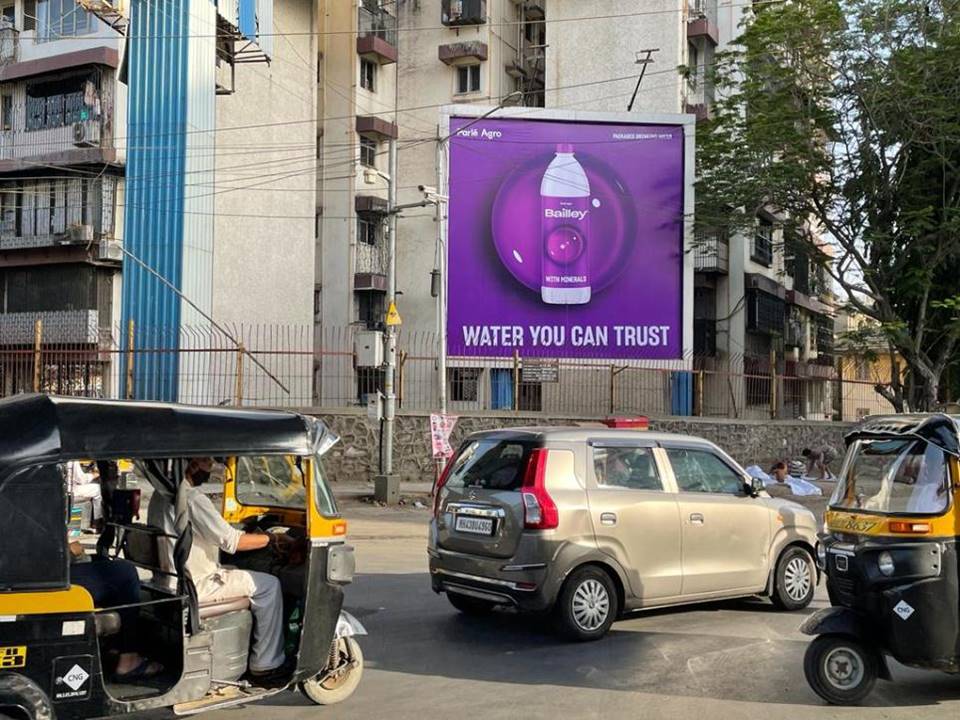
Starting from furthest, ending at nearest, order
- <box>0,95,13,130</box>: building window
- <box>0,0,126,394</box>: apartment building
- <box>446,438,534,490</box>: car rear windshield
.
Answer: <box>0,95,13,130</box>: building window → <box>0,0,126,394</box>: apartment building → <box>446,438,534,490</box>: car rear windshield

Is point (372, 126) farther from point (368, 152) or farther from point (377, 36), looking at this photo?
point (377, 36)

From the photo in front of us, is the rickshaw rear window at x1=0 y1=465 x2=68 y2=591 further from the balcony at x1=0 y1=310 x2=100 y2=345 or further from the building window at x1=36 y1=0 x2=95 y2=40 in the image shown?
the building window at x1=36 y1=0 x2=95 y2=40

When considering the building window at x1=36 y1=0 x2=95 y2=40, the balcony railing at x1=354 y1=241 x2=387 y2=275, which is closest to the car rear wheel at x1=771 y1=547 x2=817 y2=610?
the balcony railing at x1=354 y1=241 x2=387 y2=275

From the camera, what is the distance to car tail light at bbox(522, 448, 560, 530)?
8320mm

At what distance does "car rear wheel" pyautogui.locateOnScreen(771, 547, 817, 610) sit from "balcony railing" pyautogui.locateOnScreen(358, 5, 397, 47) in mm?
29197

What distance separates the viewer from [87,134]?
2933cm

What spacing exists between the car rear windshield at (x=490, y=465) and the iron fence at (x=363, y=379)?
35.6 feet

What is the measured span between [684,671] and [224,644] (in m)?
3.63

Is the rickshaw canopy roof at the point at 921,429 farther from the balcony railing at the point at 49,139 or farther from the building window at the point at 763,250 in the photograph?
the balcony railing at the point at 49,139

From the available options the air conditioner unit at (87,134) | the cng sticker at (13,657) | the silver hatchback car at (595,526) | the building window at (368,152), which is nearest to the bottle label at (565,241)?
the building window at (368,152)

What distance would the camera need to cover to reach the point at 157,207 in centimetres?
2377

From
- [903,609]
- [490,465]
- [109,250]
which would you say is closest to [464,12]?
[109,250]

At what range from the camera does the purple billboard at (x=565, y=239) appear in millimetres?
26203

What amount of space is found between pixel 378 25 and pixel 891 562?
32993mm
